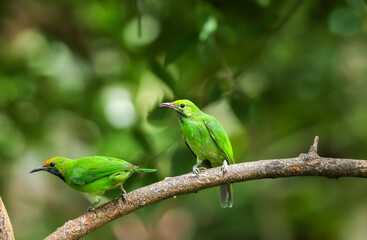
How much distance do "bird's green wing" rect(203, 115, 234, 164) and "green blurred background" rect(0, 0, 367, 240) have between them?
1.03m

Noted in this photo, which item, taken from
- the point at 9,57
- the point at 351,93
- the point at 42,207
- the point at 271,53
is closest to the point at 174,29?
the point at 271,53

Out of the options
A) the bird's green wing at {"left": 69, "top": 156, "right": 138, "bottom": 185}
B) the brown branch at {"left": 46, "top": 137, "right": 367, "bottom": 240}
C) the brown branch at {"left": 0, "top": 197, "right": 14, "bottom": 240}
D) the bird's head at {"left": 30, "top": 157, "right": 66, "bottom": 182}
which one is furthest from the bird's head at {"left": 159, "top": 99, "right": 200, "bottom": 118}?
the brown branch at {"left": 0, "top": 197, "right": 14, "bottom": 240}

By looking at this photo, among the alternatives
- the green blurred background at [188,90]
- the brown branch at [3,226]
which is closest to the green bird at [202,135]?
the green blurred background at [188,90]

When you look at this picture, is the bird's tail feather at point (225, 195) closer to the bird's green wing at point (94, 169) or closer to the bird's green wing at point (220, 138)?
the bird's green wing at point (220, 138)

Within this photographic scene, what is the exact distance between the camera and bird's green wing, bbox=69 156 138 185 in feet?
10.6

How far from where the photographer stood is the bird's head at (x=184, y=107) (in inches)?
148

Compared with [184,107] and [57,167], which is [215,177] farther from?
[57,167]

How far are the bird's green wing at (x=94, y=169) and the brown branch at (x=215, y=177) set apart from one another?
0.22 m

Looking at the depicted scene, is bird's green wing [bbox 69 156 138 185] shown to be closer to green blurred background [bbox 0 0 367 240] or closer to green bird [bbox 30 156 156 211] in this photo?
green bird [bbox 30 156 156 211]

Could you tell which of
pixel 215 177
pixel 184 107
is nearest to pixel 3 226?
pixel 215 177

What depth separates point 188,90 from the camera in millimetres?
4902

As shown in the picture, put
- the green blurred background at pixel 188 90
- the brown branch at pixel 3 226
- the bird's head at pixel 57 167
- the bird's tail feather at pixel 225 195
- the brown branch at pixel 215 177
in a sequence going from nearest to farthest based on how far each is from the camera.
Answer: the brown branch at pixel 3 226
the brown branch at pixel 215 177
the bird's head at pixel 57 167
the bird's tail feather at pixel 225 195
the green blurred background at pixel 188 90

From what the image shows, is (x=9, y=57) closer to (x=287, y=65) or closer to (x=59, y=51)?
(x=59, y=51)

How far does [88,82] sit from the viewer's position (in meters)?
6.16
